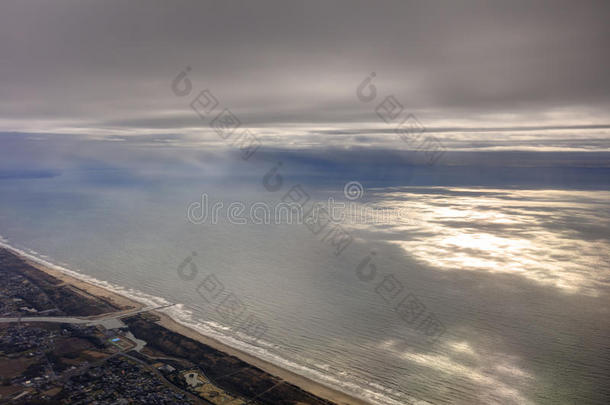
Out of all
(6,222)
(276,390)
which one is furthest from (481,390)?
(6,222)

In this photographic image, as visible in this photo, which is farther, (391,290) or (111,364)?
(391,290)

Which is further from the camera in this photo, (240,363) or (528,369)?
(240,363)

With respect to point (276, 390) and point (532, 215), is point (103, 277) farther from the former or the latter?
point (532, 215)

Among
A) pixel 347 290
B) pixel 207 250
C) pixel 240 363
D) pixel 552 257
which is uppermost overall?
pixel 552 257

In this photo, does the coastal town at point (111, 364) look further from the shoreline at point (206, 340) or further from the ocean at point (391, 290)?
the ocean at point (391, 290)

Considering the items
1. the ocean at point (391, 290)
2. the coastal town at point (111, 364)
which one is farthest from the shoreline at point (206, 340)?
the ocean at point (391, 290)

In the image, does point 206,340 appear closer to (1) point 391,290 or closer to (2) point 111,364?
(2) point 111,364

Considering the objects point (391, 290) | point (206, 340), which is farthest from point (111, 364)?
point (391, 290)
